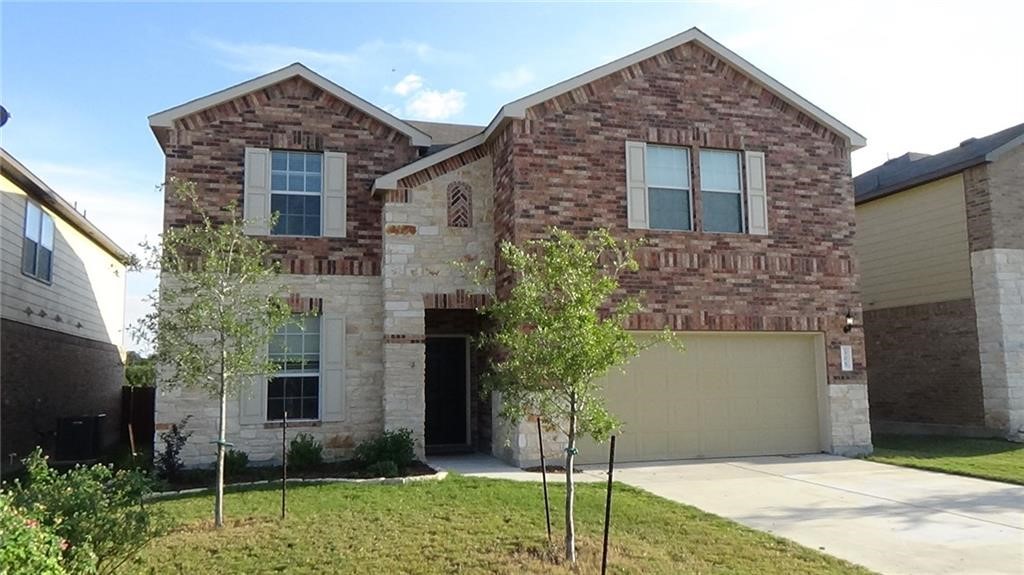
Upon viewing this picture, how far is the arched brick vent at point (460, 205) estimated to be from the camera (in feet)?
43.1

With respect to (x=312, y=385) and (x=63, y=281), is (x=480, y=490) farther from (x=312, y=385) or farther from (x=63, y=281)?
(x=63, y=281)

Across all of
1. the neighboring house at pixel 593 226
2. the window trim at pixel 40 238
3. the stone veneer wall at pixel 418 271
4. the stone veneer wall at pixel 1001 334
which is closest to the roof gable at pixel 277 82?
the neighboring house at pixel 593 226

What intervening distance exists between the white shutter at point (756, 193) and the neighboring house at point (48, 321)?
9794mm

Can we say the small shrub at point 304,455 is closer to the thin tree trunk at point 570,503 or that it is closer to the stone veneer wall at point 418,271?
the stone veneer wall at point 418,271

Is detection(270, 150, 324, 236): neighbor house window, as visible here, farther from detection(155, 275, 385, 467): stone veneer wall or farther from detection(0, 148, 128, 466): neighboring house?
detection(0, 148, 128, 466): neighboring house

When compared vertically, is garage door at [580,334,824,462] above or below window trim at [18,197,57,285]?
below

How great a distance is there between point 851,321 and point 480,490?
7.44m

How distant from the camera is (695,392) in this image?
1298 centimetres

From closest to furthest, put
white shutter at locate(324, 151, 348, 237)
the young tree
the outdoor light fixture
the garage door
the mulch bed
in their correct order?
the young tree, the mulch bed, the garage door, white shutter at locate(324, 151, 348, 237), the outdoor light fixture

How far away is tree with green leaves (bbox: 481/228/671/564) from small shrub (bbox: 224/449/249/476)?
19.3 ft

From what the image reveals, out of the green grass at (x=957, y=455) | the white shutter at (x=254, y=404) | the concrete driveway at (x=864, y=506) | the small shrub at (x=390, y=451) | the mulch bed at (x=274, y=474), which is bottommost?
the concrete driveway at (x=864, y=506)

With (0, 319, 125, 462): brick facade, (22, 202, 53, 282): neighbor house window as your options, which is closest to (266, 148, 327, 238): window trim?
(0, 319, 125, 462): brick facade

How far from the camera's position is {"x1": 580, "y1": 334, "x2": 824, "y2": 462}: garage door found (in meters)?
12.6

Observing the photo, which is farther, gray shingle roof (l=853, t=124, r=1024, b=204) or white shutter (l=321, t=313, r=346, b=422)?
gray shingle roof (l=853, t=124, r=1024, b=204)
